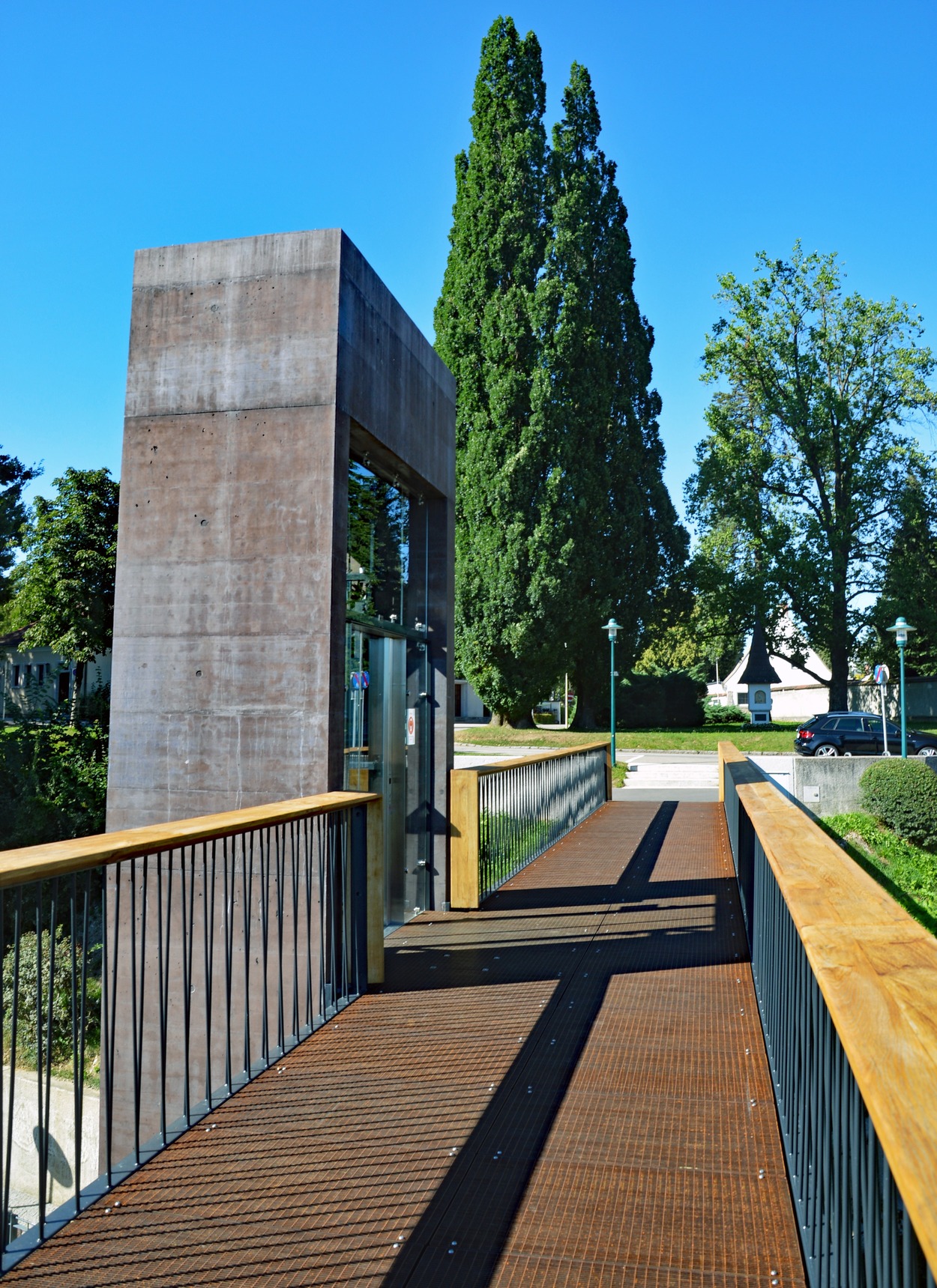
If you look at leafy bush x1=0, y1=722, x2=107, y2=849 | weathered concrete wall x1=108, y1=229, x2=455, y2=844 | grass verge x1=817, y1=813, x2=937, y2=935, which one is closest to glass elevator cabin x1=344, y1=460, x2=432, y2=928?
weathered concrete wall x1=108, y1=229, x2=455, y2=844

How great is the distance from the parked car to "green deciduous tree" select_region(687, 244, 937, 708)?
8.93 metres

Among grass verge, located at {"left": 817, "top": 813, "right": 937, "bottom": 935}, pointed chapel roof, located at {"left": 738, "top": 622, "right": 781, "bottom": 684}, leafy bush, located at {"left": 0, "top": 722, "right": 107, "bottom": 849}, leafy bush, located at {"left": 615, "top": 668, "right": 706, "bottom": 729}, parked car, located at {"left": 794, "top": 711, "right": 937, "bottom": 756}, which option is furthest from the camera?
pointed chapel roof, located at {"left": 738, "top": 622, "right": 781, "bottom": 684}

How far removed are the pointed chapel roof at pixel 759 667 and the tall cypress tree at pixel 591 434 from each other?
945 centimetres

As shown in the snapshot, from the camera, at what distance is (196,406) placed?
5910 millimetres

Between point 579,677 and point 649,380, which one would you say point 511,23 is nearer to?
point 649,380

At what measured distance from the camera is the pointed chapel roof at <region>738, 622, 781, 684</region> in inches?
1668

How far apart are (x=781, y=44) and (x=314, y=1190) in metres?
11.3

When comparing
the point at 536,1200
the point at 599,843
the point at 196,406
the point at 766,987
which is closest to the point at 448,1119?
the point at 536,1200

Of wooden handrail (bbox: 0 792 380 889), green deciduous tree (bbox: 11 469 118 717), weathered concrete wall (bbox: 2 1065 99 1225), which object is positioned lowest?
weathered concrete wall (bbox: 2 1065 99 1225)

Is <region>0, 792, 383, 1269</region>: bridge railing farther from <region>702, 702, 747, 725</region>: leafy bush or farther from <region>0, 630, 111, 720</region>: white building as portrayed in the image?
<region>702, 702, 747, 725</region>: leafy bush

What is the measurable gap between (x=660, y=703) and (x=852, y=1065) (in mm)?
38946

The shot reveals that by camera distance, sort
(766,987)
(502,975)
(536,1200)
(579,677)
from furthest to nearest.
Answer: (579,677) < (502,975) < (766,987) < (536,1200)

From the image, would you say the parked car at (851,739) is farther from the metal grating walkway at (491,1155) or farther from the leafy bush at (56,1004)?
the metal grating walkway at (491,1155)

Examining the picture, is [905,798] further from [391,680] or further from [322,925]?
[322,925]
